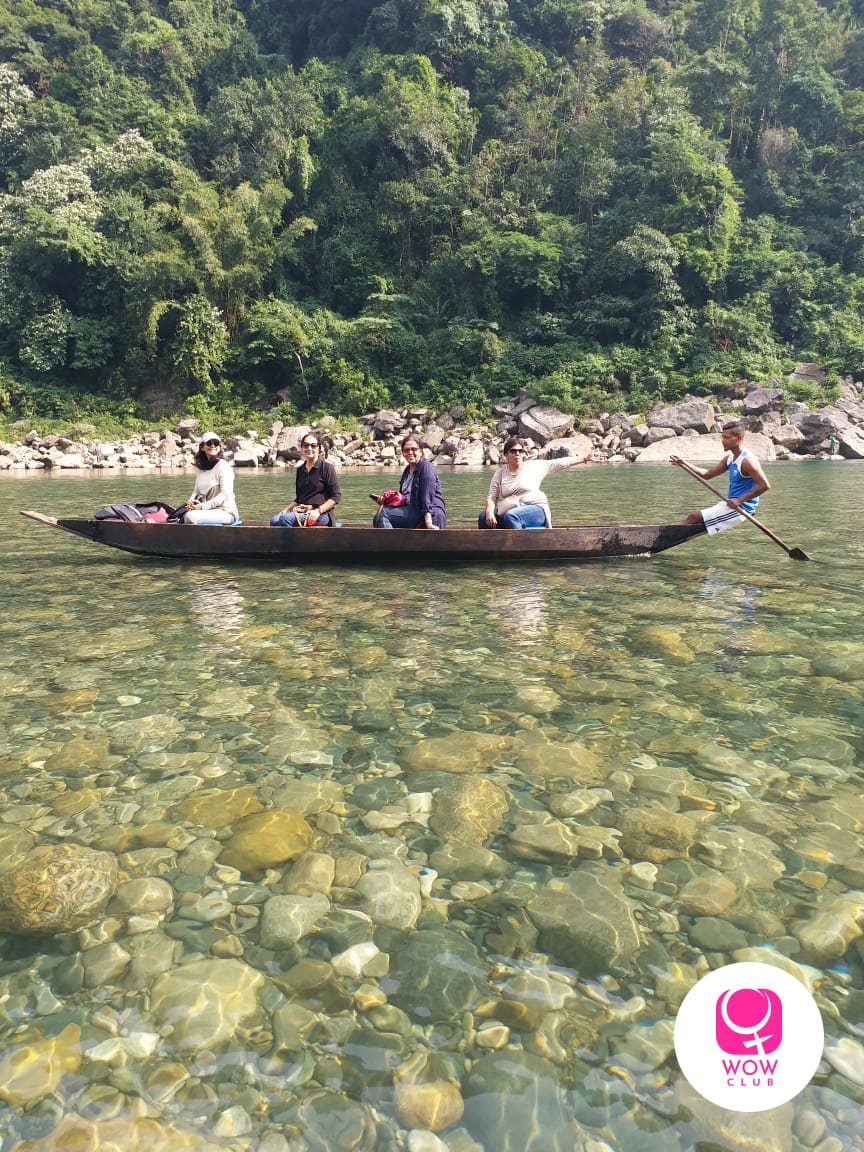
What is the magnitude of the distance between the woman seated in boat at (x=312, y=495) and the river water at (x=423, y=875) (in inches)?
125

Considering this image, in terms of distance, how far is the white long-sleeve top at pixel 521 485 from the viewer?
8.58 metres

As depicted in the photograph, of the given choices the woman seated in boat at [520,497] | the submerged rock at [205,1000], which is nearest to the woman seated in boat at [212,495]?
the woman seated in boat at [520,497]

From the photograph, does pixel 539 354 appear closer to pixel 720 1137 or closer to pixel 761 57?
pixel 761 57

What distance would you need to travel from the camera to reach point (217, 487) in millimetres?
8922

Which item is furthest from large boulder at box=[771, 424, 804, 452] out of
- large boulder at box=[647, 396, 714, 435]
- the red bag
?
the red bag

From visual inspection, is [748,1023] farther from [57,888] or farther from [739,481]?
[739,481]

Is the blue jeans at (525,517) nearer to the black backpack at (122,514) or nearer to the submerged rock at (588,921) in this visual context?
the black backpack at (122,514)

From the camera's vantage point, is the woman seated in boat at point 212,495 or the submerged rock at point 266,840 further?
the woman seated in boat at point 212,495

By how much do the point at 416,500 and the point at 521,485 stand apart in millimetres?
1267

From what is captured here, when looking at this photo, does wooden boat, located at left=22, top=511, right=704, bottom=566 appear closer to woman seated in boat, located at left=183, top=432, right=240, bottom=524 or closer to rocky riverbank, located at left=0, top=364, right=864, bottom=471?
woman seated in boat, located at left=183, top=432, right=240, bottom=524

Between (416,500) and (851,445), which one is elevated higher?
(851,445)

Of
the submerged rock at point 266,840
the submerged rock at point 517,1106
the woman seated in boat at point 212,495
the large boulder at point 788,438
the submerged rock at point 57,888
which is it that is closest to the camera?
the submerged rock at point 517,1106

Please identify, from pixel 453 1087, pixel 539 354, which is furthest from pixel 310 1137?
pixel 539 354

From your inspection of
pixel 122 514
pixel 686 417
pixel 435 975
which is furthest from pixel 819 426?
pixel 435 975
